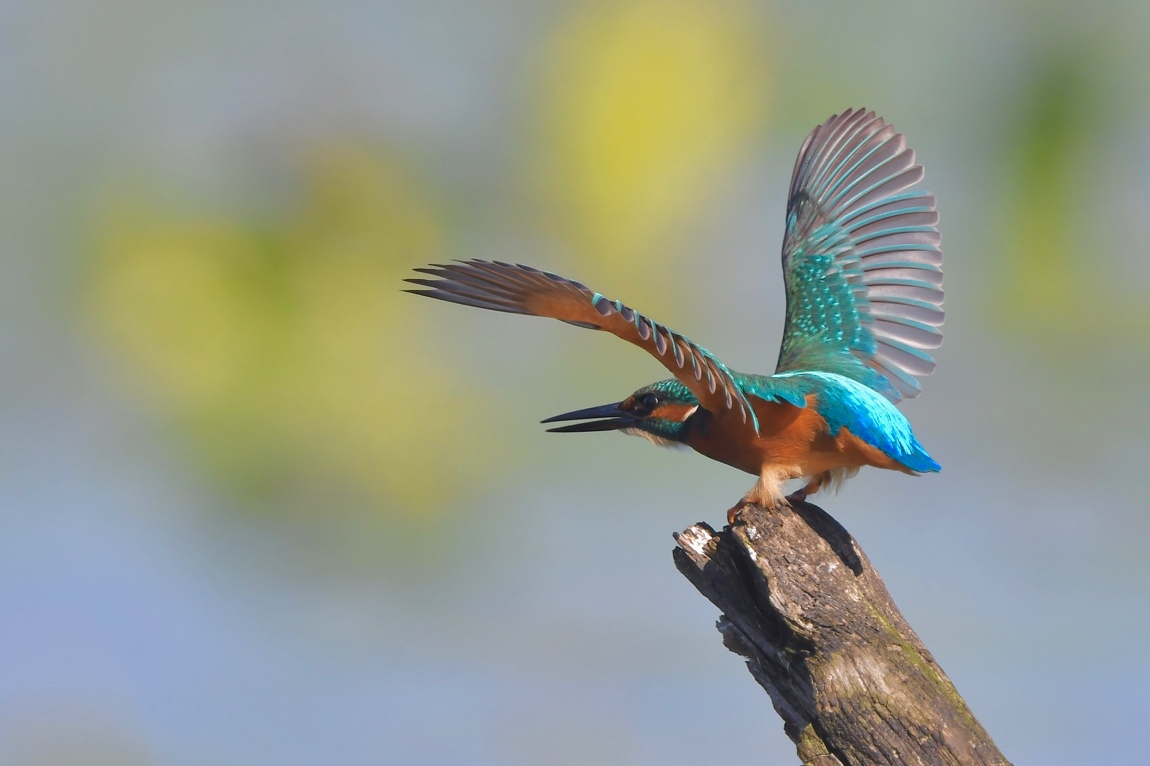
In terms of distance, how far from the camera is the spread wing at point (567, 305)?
1.27 m

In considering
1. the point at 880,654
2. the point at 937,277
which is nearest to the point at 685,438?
the point at 880,654

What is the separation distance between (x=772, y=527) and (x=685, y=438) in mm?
249

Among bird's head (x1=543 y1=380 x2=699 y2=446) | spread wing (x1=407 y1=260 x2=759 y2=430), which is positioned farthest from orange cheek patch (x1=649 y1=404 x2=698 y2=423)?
spread wing (x1=407 y1=260 x2=759 y2=430)

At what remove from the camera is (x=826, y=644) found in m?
1.24

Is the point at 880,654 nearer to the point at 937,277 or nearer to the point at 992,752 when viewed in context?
the point at 992,752

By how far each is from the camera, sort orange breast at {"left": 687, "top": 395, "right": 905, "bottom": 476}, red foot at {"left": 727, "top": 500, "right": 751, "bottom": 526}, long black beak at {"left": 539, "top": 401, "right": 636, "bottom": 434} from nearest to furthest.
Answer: red foot at {"left": 727, "top": 500, "right": 751, "bottom": 526}
orange breast at {"left": 687, "top": 395, "right": 905, "bottom": 476}
long black beak at {"left": 539, "top": 401, "right": 636, "bottom": 434}

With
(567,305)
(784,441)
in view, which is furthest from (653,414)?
(567,305)

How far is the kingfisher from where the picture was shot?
1354 millimetres

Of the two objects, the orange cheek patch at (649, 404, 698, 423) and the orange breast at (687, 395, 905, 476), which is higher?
the orange cheek patch at (649, 404, 698, 423)

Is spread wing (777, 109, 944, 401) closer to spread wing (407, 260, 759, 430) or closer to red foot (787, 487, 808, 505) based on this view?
red foot (787, 487, 808, 505)

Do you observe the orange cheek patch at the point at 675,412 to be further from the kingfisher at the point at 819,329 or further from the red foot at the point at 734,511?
the red foot at the point at 734,511

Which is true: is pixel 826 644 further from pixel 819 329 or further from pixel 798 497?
pixel 819 329

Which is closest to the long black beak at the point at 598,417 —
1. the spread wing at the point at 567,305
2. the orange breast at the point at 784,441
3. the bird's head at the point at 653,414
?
the bird's head at the point at 653,414

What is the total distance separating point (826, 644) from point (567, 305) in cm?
44
